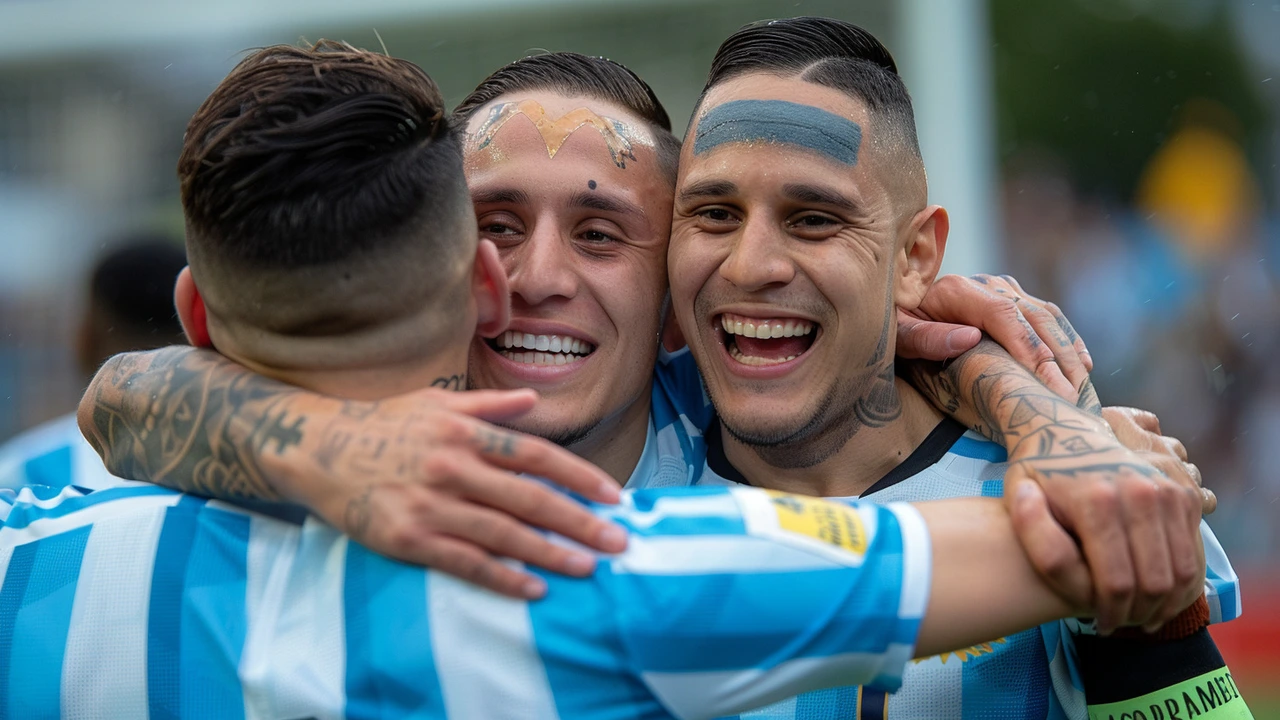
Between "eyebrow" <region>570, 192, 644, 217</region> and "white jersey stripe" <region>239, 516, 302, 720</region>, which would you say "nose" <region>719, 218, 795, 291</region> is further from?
"white jersey stripe" <region>239, 516, 302, 720</region>

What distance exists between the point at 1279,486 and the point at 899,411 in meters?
8.77

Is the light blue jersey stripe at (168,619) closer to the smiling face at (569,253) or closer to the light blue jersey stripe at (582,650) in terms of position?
the light blue jersey stripe at (582,650)

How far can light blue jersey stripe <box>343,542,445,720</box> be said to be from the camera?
1737 millimetres

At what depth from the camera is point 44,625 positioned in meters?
1.90

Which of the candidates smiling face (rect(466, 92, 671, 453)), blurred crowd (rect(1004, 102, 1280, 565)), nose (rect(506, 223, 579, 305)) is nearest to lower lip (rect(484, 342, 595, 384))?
smiling face (rect(466, 92, 671, 453))

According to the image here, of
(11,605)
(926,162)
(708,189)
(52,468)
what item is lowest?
(52,468)

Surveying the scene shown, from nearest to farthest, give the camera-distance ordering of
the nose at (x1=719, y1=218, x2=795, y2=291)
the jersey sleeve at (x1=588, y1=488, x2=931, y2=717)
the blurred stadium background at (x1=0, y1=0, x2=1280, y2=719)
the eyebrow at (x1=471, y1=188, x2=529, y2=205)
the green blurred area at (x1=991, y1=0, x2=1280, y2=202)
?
1. the jersey sleeve at (x1=588, y1=488, x2=931, y2=717)
2. the nose at (x1=719, y1=218, x2=795, y2=291)
3. the eyebrow at (x1=471, y1=188, x2=529, y2=205)
4. the blurred stadium background at (x1=0, y1=0, x2=1280, y2=719)
5. the green blurred area at (x1=991, y1=0, x2=1280, y2=202)

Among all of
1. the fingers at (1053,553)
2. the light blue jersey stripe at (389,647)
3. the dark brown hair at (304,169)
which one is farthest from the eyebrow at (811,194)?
the light blue jersey stripe at (389,647)

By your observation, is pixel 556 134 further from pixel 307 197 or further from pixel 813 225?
pixel 307 197

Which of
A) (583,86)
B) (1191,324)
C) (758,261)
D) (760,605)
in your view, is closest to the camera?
(760,605)

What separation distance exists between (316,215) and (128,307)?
3346 millimetres

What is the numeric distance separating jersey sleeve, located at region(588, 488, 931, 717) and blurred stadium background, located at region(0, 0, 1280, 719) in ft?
21.2

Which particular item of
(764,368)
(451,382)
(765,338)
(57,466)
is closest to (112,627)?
(451,382)

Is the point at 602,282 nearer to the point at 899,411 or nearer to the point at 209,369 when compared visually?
the point at 899,411
